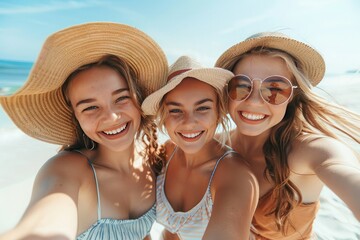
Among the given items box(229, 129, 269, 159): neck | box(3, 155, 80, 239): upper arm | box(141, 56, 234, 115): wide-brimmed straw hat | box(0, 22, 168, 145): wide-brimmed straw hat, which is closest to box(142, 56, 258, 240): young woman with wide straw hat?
box(141, 56, 234, 115): wide-brimmed straw hat

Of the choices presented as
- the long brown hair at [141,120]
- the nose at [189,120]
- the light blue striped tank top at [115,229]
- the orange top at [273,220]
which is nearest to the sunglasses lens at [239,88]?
the nose at [189,120]

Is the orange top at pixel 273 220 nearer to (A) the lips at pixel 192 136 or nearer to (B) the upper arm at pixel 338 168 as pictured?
(B) the upper arm at pixel 338 168

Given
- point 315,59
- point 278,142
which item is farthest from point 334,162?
point 315,59

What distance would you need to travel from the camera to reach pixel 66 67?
1.84 metres

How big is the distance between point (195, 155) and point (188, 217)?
0.54 metres

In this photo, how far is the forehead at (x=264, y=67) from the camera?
2.13 m

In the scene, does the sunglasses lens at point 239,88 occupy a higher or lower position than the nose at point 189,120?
higher

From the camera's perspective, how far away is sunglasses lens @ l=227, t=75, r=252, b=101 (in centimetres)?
212

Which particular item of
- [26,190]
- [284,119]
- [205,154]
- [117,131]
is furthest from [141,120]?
[26,190]

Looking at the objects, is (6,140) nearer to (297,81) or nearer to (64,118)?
(64,118)

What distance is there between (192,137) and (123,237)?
0.92 metres

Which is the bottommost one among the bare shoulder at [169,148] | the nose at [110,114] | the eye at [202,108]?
the bare shoulder at [169,148]

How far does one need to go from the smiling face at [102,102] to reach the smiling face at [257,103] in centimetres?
89

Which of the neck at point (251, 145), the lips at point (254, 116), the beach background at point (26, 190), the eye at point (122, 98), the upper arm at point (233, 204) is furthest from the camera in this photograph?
the beach background at point (26, 190)
